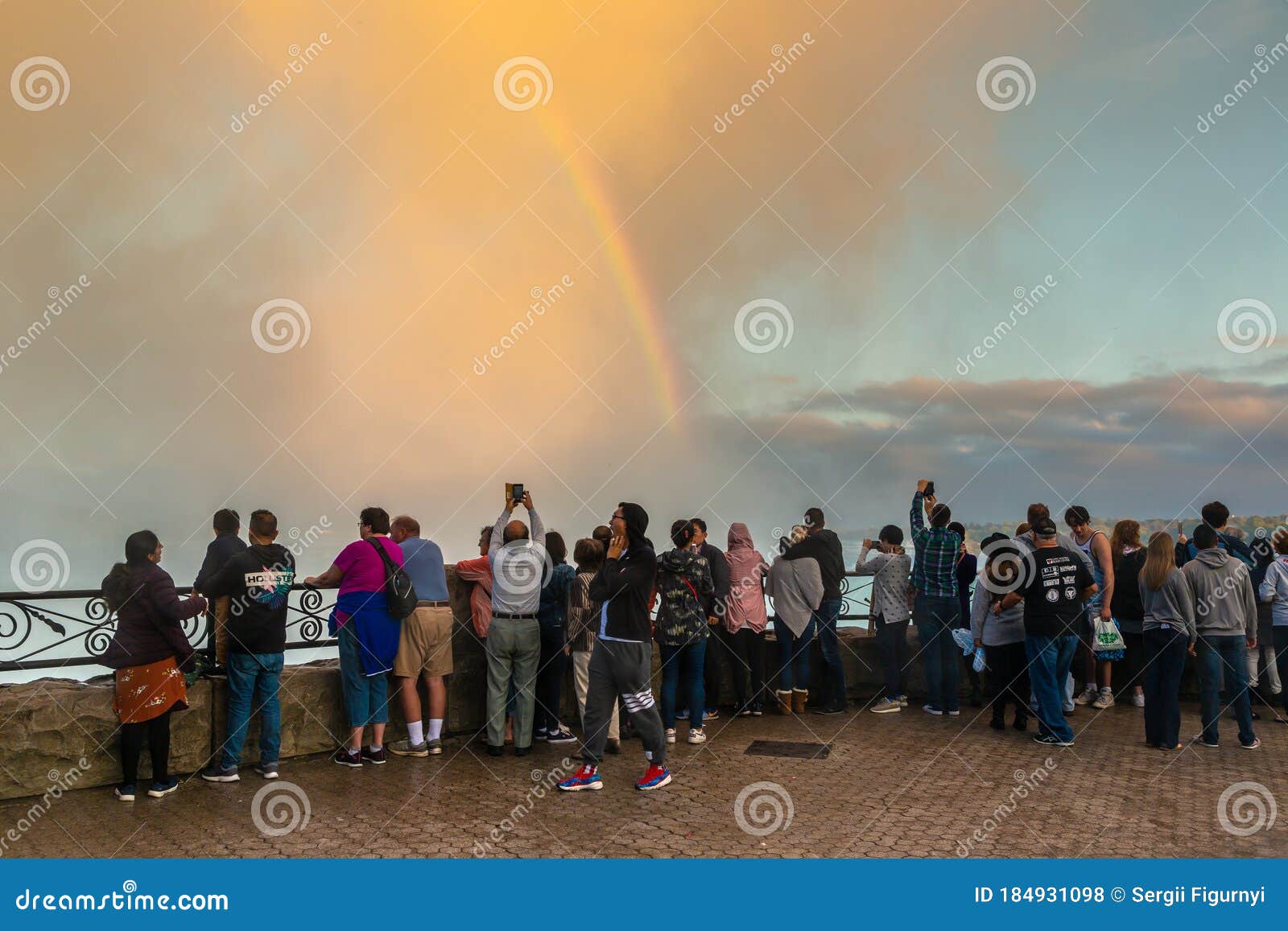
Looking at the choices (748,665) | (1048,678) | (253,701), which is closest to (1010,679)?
(1048,678)

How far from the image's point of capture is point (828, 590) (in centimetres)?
1081

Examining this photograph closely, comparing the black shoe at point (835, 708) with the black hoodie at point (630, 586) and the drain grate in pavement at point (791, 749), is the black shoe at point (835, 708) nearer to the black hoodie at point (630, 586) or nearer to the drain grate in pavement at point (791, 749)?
the drain grate in pavement at point (791, 749)

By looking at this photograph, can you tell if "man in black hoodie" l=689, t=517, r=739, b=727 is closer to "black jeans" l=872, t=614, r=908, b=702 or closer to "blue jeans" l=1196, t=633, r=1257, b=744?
"black jeans" l=872, t=614, r=908, b=702

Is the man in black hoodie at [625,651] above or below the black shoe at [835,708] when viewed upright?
above

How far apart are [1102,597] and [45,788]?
9.07 metres

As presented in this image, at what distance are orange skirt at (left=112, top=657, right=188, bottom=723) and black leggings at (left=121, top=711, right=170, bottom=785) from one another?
0.06m

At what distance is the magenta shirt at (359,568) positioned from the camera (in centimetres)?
812

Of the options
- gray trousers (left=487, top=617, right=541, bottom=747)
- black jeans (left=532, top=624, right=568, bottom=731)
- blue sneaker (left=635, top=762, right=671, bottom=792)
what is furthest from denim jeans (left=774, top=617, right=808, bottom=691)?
blue sneaker (left=635, top=762, right=671, bottom=792)

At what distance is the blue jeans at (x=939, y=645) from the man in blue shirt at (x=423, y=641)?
4.96 meters

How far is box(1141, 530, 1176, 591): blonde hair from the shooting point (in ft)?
29.7

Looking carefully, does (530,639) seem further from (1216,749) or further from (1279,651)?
(1279,651)

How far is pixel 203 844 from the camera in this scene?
6.01 meters

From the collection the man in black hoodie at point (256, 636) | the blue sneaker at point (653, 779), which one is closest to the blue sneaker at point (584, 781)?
the blue sneaker at point (653, 779)

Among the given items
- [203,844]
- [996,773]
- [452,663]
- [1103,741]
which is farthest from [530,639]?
[1103,741]
